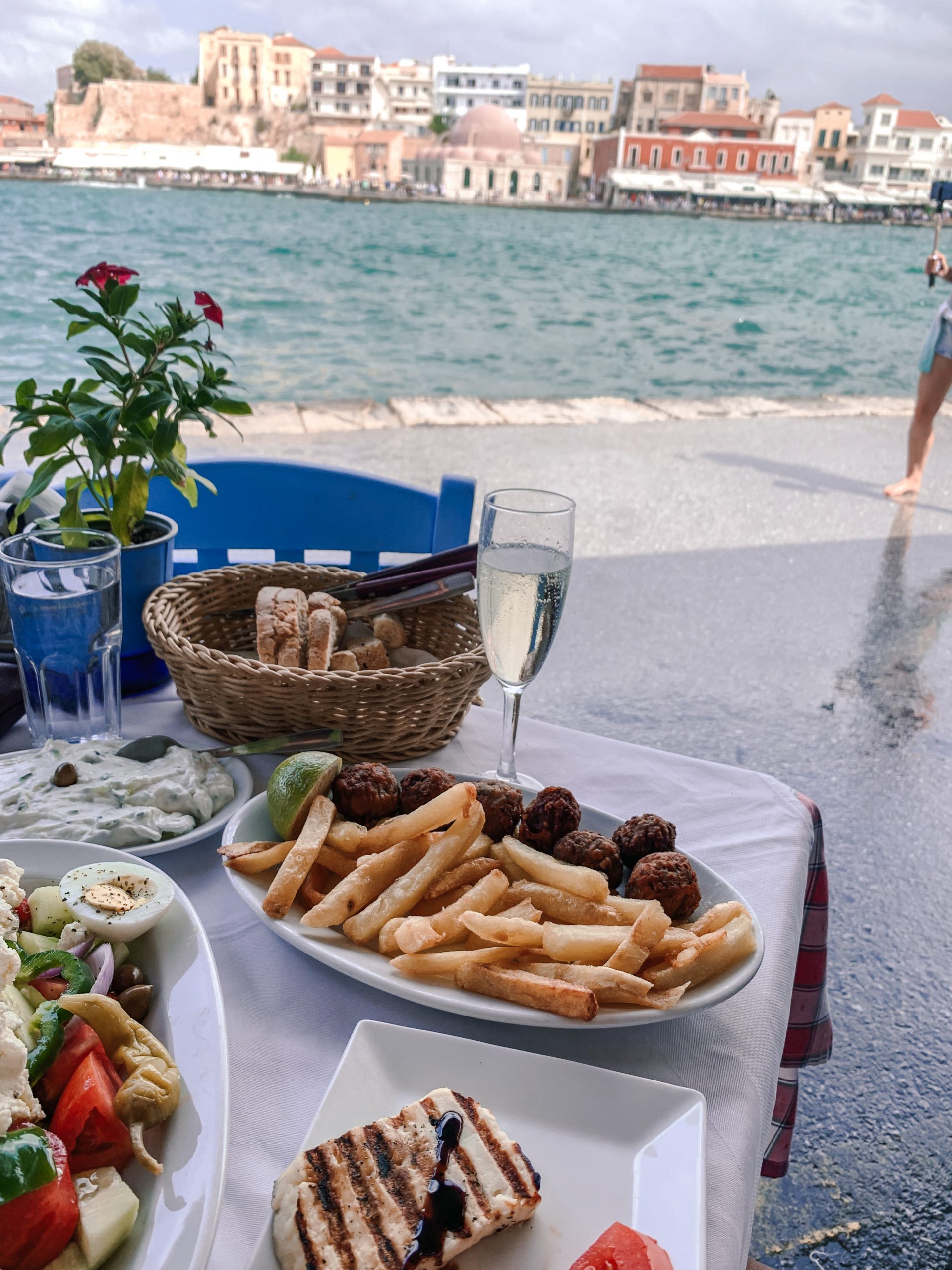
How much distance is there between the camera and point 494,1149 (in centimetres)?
52

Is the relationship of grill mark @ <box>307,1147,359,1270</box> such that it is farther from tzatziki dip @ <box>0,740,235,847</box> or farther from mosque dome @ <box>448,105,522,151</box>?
mosque dome @ <box>448,105,522,151</box>

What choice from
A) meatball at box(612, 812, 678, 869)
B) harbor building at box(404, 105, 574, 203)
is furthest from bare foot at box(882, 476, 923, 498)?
harbor building at box(404, 105, 574, 203)

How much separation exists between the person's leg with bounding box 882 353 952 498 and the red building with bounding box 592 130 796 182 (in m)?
51.7

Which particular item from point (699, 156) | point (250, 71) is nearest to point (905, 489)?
point (699, 156)

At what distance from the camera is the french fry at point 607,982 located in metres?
0.64

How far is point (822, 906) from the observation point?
1.12 metres

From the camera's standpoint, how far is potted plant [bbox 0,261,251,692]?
105 centimetres

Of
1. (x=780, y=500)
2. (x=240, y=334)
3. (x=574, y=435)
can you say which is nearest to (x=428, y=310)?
(x=240, y=334)

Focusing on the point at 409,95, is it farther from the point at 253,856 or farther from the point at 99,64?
the point at 253,856

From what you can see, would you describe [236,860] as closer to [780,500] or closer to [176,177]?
[780,500]

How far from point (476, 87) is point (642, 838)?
67.9 metres

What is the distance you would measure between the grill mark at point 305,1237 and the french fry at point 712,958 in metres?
0.29

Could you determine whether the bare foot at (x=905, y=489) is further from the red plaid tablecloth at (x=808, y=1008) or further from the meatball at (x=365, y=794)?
the meatball at (x=365, y=794)

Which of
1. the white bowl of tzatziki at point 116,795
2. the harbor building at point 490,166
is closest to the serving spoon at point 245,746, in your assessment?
the white bowl of tzatziki at point 116,795
